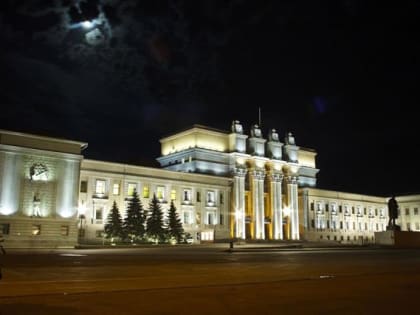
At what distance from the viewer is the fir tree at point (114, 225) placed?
51219mm

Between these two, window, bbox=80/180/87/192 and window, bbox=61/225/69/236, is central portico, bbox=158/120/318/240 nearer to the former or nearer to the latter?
window, bbox=80/180/87/192

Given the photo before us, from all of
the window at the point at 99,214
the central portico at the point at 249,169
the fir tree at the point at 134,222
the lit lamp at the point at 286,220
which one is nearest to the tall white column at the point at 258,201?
the central portico at the point at 249,169

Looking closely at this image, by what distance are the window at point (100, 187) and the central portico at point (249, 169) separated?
18.2 meters

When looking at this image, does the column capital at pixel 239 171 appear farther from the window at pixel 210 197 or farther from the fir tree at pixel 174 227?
the fir tree at pixel 174 227

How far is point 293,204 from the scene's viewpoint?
80.2 m

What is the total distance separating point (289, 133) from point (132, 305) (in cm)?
8120

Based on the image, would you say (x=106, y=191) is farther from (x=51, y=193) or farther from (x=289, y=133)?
(x=289, y=133)

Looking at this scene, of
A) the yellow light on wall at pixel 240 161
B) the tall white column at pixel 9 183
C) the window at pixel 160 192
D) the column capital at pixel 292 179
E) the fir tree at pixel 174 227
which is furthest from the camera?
the column capital at pixel 292 179

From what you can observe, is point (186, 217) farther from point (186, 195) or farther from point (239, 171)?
point (239, 171)

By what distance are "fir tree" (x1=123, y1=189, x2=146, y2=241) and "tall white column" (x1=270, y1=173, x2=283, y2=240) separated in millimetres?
30829

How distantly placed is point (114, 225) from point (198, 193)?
58.8 ft

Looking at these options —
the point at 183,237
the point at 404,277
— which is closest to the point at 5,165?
the point at 183,237

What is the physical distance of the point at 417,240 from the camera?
51.5 metres

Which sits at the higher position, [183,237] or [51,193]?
[51,193]
